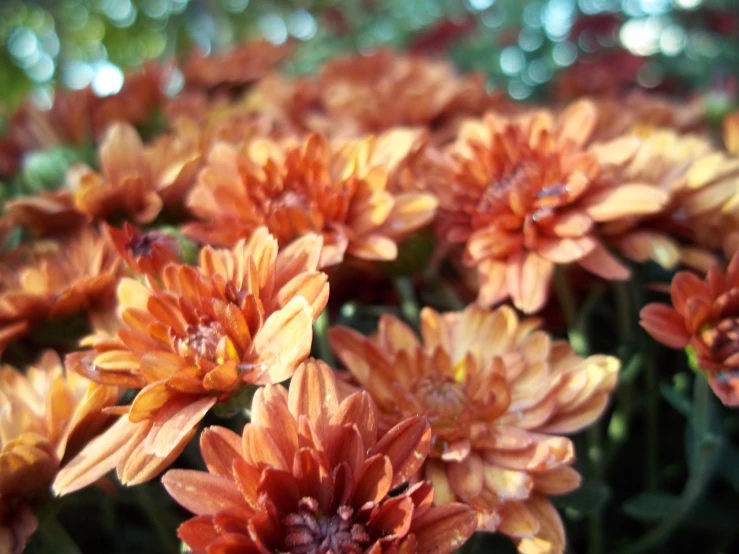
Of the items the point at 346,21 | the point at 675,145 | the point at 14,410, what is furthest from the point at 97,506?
the point at 346,21

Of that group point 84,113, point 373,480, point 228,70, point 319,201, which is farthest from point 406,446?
point 228,70

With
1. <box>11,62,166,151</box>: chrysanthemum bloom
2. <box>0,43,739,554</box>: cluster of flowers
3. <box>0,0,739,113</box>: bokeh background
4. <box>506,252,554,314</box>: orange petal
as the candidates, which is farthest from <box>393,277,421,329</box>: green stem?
<box>0,0,739,113</box>: bokeh background

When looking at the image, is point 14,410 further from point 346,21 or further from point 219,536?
point 346,21

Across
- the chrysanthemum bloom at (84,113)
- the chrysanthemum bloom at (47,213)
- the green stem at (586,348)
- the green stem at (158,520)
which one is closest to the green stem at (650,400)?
the green stem at (586,348)

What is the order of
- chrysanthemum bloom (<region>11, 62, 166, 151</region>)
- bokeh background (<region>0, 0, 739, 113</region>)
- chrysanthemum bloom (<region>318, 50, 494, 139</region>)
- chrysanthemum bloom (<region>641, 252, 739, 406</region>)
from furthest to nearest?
bokeh background (<region>0, 0, 739, 113</region>)
chrysanthemum bloom (<region>11, 62, 166, 151</region>)
chrysanthemum bloom (<region>318, 50, 494, 139</region>)
chrysanthemum bloom (<region>641, 252, 739, 406</region>)

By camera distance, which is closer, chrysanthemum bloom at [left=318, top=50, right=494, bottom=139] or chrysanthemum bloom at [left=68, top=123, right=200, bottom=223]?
chrysanthemum bloom at [left=68, top=123, right=200, bottom=223]

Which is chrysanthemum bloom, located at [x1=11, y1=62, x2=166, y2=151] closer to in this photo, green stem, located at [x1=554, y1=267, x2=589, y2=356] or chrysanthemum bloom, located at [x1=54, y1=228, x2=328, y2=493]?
chrysanthemum bloom, located at [x1=54, y1=228, x2=328, y2=493]
